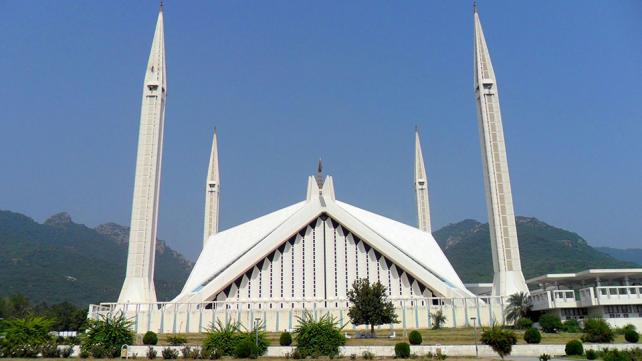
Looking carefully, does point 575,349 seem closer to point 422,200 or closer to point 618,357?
point 618,357

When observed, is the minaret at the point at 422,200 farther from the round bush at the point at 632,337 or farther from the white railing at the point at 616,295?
the round bush at the point at 632,337

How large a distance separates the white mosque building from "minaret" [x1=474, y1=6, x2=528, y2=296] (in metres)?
0.05

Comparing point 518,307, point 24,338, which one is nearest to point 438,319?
point 518,307

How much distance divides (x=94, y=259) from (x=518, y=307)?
377ft

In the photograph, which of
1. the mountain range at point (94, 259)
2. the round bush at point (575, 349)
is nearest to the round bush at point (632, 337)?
the round bush at point (575, 349)

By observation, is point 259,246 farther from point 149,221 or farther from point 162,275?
point 162,275

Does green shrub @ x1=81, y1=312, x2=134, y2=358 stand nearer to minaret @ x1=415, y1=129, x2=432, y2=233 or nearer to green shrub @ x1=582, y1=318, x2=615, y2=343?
green shrub @ x1=582, y1=318, x2=615, y2=343

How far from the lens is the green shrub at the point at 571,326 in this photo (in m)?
22.3

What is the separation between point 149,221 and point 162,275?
146986mm

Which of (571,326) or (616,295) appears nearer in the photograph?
(571,326)

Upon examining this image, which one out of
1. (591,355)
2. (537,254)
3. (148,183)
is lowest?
(591,355)

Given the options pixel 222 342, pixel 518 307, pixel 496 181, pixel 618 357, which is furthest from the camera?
pixel 496 181

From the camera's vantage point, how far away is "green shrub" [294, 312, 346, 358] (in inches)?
657

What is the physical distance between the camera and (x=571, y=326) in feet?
74.1
